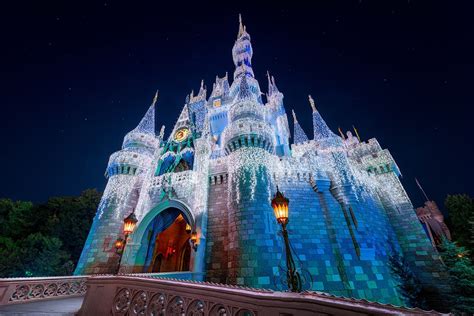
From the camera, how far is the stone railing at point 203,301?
222 cm

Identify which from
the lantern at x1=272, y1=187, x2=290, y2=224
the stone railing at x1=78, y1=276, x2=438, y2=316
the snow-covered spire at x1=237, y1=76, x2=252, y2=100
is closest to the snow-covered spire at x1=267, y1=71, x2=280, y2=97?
the snow-covered spire at x1=237, y1=76, x2=252, y2=100

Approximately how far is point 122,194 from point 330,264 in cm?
1499

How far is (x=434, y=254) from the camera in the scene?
12.4 m

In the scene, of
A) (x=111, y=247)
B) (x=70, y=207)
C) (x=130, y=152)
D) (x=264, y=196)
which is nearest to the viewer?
(x=264, y=196)

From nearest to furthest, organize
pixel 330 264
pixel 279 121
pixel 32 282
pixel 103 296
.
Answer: pixel 103 296
pixel 32 282
pixel 330 264
pixel 279 121

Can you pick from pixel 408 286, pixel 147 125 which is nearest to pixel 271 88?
pixel 147 125

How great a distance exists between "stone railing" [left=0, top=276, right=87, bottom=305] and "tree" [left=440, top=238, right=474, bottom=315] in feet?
61.0

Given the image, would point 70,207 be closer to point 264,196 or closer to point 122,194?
point 122,194

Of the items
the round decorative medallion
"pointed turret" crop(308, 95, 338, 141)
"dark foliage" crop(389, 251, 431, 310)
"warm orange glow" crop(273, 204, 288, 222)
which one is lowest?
"dark foliage" crop(389, 251, 431, 310)

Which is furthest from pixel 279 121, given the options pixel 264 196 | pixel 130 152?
pixel 130 152

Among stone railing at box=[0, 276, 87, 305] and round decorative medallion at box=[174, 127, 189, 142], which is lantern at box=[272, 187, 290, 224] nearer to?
stone railing at box=[0, 276, 87, 305]

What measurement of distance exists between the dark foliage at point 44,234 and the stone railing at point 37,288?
935cm

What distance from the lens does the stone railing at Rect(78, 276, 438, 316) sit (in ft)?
7.29

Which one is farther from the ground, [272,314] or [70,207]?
A: [70,207]
